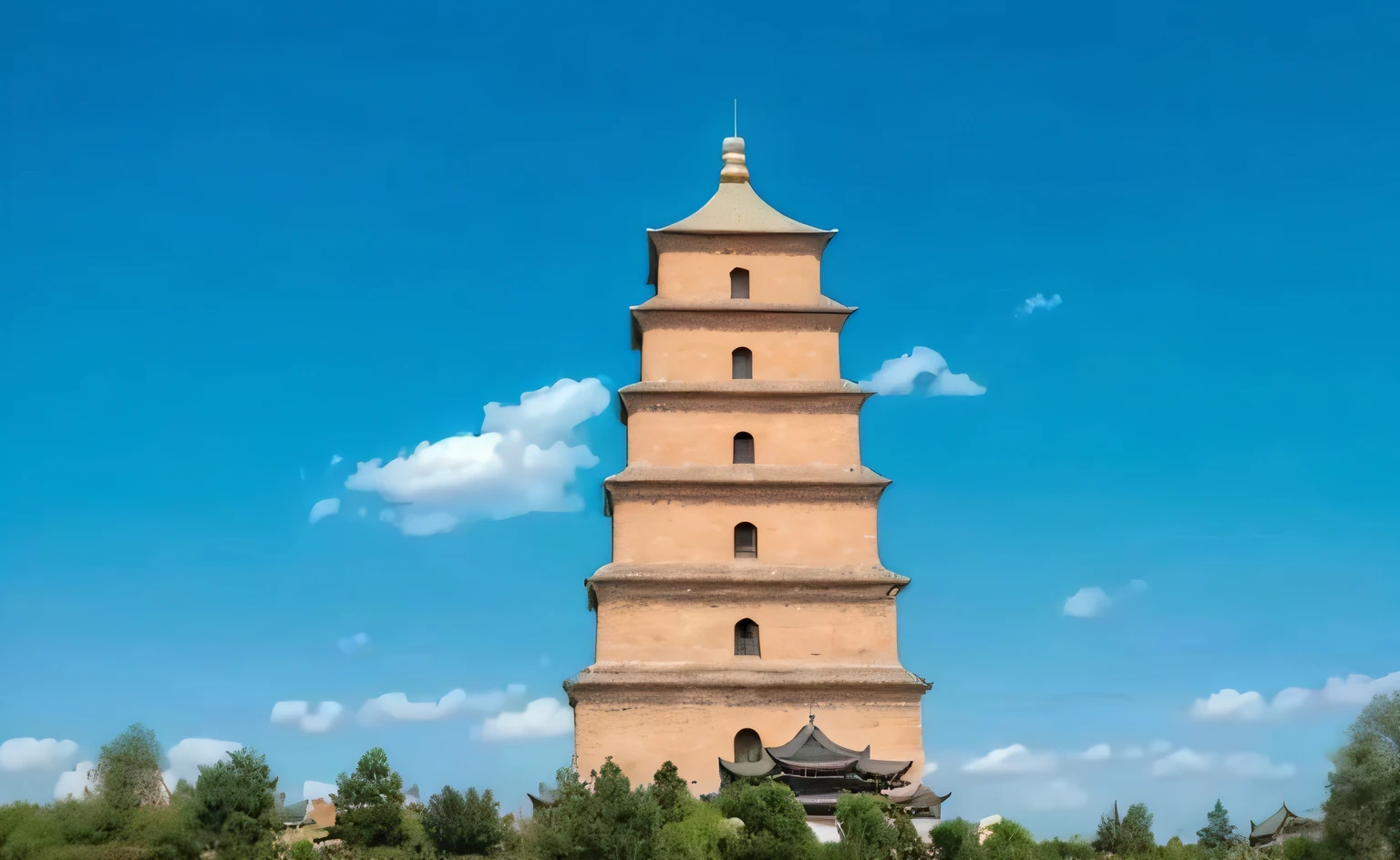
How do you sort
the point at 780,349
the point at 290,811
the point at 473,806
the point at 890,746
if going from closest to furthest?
the point at 473,806 < the point at 890,746 < the point at 780,349 < the point at 290,811

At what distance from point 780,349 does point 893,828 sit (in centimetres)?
1287

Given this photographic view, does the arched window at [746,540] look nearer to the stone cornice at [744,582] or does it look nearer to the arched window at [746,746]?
the stone cornice at [744,582]

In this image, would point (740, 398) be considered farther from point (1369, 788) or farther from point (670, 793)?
point (1369, 788)

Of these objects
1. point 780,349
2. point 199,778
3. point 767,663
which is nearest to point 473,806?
point 199,778

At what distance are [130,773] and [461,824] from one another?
18.7ft

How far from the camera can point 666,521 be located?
30234mm

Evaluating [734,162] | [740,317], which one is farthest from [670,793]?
[734,162]

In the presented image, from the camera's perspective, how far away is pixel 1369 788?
25.2 metres

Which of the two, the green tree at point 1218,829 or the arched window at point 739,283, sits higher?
the arched window at point 739,283

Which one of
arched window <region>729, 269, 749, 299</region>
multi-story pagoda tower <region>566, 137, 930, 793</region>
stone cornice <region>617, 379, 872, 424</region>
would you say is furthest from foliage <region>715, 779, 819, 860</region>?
arched window <region>729, 269, 749, 299</region>

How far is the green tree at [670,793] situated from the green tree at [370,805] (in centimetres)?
489

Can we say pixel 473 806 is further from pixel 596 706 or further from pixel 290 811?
pixel 290 811

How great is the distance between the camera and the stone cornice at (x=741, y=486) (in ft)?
99.5

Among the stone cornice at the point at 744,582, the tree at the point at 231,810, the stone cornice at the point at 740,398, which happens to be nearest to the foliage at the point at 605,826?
the tree at the point at 231,810
